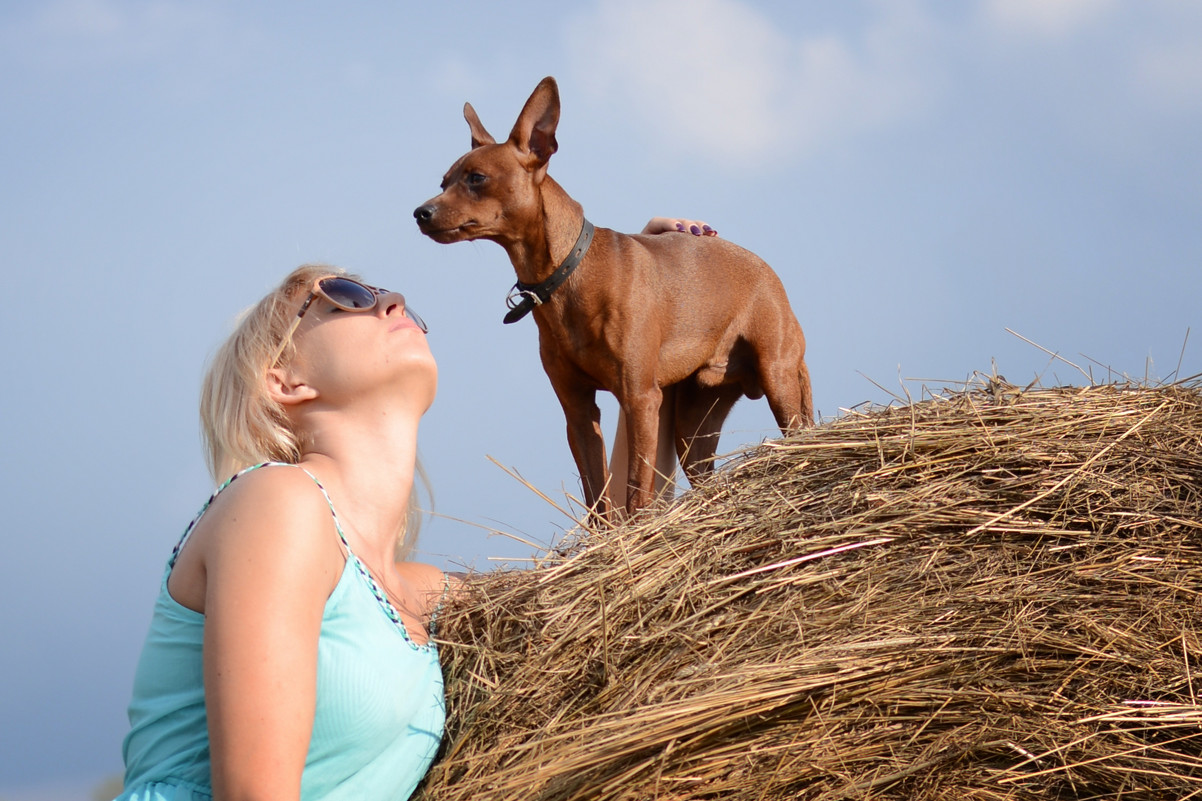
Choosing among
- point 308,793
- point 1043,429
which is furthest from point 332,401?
point 1043,429

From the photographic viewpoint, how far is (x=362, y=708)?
1795mm

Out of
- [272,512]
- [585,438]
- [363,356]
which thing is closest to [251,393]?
[363,356]

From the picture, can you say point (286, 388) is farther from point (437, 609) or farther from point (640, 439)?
point (640, 439)

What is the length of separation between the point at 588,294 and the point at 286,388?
2508mm

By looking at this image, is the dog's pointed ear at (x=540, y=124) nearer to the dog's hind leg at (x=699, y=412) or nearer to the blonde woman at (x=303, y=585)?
the dog's hind leg at (x=699, y=412)

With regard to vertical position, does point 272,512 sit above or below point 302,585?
above

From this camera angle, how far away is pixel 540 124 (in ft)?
15.1

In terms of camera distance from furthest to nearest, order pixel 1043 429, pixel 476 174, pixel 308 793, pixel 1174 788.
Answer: pixel 476 174 → pixel 1043 429 → pixel 308 793 → pixel 1174 788

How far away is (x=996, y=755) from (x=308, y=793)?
4.15 ft

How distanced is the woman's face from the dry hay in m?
0.53

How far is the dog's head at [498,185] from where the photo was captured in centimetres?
442

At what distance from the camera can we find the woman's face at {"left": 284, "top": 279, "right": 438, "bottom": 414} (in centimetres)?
206

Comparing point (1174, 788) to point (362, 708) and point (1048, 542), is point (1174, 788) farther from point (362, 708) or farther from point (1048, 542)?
point (362, 708)

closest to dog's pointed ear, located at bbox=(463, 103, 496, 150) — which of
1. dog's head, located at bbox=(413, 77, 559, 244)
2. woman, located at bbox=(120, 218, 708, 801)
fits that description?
dog's head, located at bbox=(413, 77, 559, 244)
